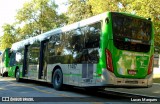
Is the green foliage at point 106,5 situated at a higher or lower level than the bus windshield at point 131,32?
higher

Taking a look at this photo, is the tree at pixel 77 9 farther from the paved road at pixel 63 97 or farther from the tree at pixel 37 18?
the paved road at pixel 63 97

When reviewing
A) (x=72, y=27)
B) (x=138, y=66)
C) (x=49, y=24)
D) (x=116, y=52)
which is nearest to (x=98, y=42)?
(x=116, y=52)

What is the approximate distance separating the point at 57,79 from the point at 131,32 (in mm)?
5207

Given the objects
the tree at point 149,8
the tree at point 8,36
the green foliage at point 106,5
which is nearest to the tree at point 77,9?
the tree at point 8,36

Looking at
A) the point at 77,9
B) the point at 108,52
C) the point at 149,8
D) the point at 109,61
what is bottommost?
the point at 109,61

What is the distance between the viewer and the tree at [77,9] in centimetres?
4688

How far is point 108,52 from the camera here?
1251 cm

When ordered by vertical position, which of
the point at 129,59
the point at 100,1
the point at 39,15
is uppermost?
the point at 39,15

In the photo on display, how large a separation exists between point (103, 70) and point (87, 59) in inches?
55.5

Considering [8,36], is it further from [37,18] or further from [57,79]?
[57,79]

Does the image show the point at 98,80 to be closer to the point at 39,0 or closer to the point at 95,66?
the point at 95,66

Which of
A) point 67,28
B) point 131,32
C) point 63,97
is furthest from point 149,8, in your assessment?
point 63,97

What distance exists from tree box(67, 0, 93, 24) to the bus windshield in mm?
32600

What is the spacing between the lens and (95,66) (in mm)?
12891
